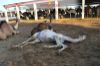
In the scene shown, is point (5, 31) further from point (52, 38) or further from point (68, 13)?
point (68, 13)

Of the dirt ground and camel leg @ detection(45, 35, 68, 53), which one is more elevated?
camel leg @ detection(45, 35, 68, 53)

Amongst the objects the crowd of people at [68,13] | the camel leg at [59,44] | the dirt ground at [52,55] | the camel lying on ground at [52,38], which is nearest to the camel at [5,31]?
the camel lying on ground at [52,38]

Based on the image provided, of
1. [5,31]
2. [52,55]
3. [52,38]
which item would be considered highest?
[52,38]

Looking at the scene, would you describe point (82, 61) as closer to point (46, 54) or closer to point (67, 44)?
point (46, 54)

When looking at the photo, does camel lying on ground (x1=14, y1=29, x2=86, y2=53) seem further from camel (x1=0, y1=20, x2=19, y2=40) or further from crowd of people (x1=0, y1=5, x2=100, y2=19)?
crowd of people (x1=0, y1=5, x2=100, y2=19)

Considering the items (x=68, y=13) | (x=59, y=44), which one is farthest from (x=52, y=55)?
(x=68, y=13)

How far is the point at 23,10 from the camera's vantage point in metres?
30.5

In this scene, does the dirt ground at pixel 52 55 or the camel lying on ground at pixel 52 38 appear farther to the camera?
the camel lying on ground at pixel 52 38

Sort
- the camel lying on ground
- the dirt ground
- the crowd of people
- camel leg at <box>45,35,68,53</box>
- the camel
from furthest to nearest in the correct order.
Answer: the crowd of people, the camel, the camel lying on ground, camel leg at <box>45,35,68,53</box>, the dirt ground

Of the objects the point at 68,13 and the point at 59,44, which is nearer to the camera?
the point at 59,44

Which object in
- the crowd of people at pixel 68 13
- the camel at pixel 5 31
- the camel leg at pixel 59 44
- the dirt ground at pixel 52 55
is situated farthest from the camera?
the crowd of people at pixel 68 13

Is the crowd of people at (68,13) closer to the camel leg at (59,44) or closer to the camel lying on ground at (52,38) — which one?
the camel lying on ground at (52,38)

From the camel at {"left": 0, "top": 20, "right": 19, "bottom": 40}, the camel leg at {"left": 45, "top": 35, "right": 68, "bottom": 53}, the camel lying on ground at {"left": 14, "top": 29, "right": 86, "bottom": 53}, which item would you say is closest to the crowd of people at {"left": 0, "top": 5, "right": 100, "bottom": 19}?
the camel at {"left": 0, "top": 20, "right": 19, "bottom": 40}

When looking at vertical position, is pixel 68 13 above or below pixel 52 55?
above
